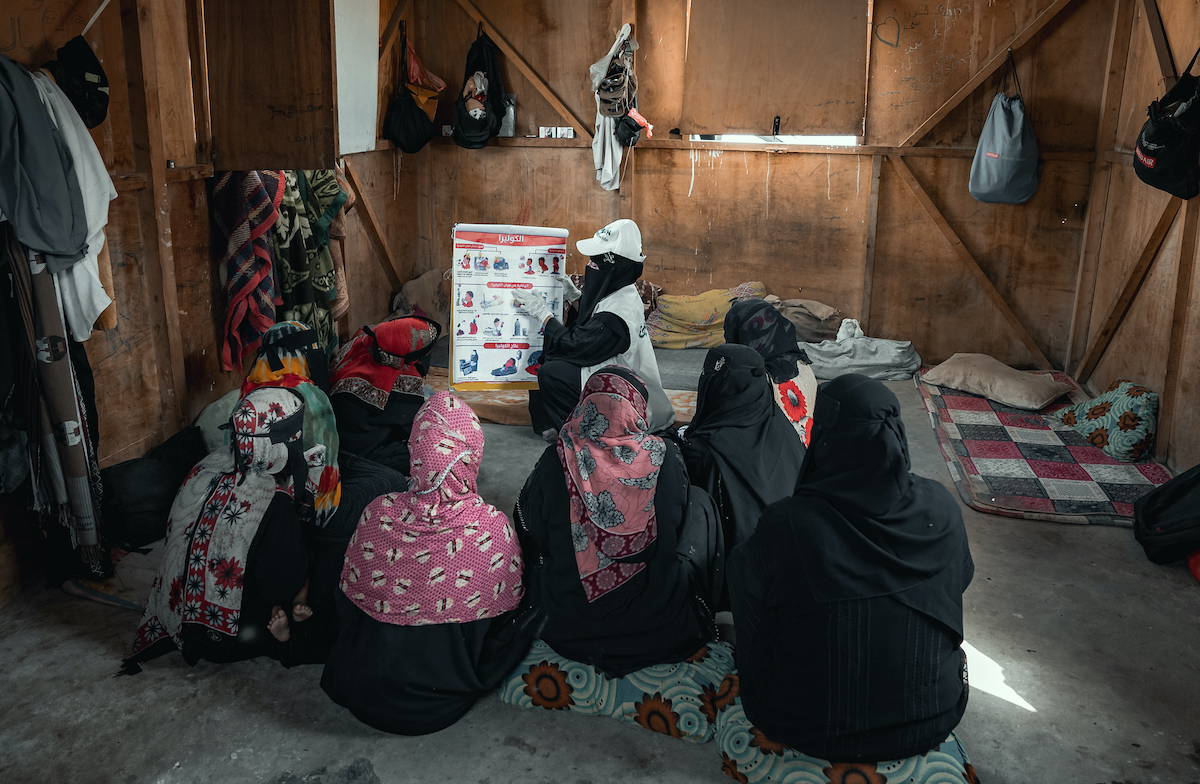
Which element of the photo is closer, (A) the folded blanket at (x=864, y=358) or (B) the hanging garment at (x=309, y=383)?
(B) the hanging garment at (x=309, y=383)

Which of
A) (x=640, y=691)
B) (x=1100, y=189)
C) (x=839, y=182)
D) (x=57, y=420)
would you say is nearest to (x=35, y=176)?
(x=57, y=420)

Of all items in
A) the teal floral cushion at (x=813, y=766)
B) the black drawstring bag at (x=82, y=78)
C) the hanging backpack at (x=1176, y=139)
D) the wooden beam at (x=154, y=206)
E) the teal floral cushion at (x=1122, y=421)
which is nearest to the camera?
the teal floral cushion at (x=813, y=766)

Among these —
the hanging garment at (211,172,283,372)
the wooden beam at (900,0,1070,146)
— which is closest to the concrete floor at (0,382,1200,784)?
the hanging garment at (211,172,283,372)

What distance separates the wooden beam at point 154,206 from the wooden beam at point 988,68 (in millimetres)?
5761

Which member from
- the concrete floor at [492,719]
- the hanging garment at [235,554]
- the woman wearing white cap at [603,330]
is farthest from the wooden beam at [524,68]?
the concrete floor at [492,719]

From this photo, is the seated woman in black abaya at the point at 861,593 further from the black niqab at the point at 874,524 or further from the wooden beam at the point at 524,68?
the wooden beam at the point at 524,68

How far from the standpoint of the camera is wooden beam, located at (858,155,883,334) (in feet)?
25.5

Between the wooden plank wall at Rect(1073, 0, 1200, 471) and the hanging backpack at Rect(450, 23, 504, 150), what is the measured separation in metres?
5.18

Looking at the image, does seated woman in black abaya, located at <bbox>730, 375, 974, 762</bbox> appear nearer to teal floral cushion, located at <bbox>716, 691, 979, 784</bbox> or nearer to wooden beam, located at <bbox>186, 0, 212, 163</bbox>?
teal floral cushion, located at <bbox>716, 691, 979, 784</bbox>

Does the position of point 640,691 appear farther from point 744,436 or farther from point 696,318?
point 696,318

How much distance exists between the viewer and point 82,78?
3.95m

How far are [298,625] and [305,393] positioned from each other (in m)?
1.13

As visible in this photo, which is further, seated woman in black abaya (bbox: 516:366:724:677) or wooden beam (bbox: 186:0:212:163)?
wooden beam (bbox: 186:0:212:163)

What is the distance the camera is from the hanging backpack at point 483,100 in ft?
26.7
